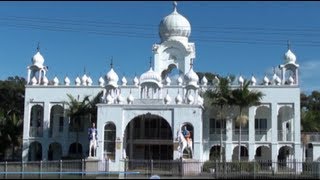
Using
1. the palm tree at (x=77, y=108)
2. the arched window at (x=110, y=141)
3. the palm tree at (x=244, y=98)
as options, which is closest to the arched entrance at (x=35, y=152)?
the palm tree at (x=77, y=108)

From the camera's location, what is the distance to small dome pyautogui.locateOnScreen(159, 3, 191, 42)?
52344mm

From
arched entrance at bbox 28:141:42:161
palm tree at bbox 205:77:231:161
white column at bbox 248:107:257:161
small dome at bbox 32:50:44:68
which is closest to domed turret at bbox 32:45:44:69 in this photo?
small dome at bbox 32:50:44:68

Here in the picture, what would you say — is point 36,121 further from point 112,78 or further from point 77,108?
point 112,78

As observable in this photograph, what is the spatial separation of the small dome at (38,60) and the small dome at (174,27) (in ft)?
37.3

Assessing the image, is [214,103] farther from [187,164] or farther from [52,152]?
[52,152]

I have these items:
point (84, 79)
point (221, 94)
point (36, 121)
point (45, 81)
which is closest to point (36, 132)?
point (36, 121)

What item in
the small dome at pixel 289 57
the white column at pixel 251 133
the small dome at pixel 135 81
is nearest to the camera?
the white column at pixel 251 133

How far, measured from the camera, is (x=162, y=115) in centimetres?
4331

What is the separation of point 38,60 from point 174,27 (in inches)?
508

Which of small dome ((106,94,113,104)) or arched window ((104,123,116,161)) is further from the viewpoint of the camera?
small dome ((106,94,113,104))

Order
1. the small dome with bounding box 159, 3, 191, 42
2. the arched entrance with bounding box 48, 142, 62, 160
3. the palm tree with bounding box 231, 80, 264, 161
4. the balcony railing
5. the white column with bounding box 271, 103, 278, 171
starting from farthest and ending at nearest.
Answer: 1. the small dome with bounding box 159, 3, 191, 42
2. the arched entrance with bounding box 48, 142, 62, 160
3. the balcony railing
4. the white column with bounding box 271, 103, 278, 171
5. the palm tree with bounding box 231, 80, 264, 161

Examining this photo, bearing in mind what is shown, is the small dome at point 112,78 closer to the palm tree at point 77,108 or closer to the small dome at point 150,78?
the small dome at point 150,78

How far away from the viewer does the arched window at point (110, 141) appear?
43.3 metres

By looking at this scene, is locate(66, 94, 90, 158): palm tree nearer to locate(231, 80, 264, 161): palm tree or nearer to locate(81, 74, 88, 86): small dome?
locate(81, 74, 88, 86): small dome
